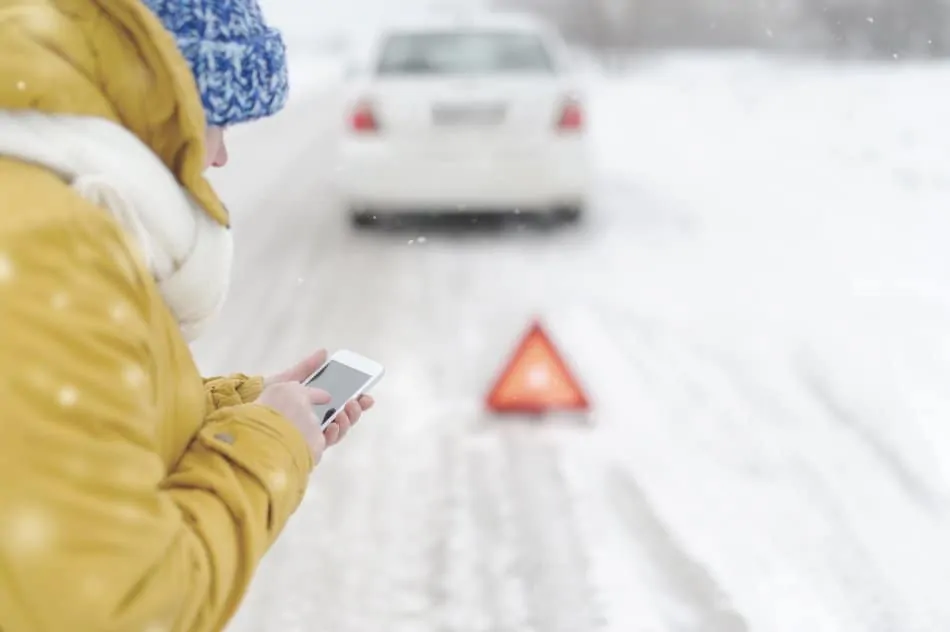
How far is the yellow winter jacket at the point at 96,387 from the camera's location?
40.8 inches

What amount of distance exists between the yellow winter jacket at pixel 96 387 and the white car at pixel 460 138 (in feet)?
22.9

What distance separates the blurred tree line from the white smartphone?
2375cm

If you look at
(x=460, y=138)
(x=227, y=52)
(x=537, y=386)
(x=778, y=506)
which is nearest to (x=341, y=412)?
(x=227, y=52)

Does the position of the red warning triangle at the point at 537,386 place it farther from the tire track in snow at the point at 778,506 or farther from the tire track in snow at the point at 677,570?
the tire track in snow at the point at 677,570

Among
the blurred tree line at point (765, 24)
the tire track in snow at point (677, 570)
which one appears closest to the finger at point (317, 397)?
Answer: the tire track in snow at point (677, 570)

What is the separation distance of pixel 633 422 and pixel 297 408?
3240mm

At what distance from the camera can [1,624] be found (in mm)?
1087

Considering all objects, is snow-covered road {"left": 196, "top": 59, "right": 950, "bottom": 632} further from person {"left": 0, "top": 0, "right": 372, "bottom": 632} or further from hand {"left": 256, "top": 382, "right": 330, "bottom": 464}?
person {"left": 0, "top": 0, "right": 372, "bottom": 632}

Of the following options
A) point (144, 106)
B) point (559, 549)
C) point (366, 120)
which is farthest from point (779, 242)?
point (144, 106)

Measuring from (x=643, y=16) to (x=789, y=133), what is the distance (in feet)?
53.8

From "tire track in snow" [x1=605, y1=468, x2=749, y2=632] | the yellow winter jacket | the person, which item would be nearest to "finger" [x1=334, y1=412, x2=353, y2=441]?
the person

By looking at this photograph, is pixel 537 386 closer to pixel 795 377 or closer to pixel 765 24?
pixel 795 377

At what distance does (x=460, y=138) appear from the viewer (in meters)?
8.18

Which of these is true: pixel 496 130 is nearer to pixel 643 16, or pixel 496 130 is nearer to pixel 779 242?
pixel 779 242
